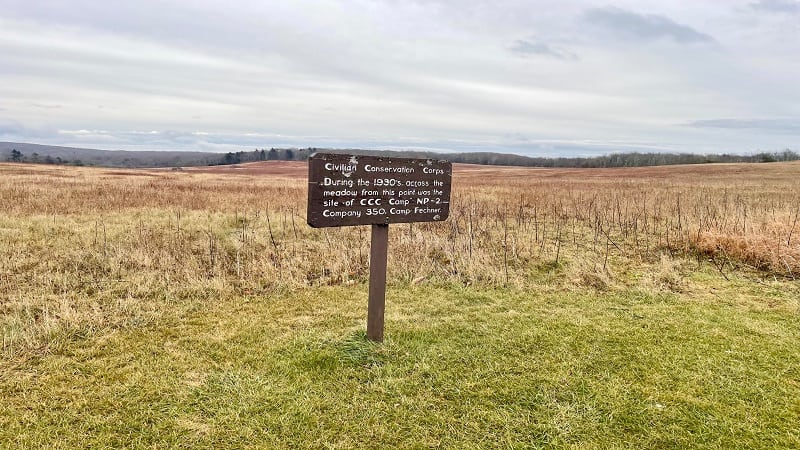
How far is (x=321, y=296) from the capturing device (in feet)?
22.6

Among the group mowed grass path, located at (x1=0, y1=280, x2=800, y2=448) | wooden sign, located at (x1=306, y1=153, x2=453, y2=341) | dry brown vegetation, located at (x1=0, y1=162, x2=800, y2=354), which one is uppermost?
wooden sign, located at (x1=306, y1=153, x2=453, y2=341)

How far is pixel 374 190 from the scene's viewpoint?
15.3 feet

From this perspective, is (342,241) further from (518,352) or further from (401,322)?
(518,352)

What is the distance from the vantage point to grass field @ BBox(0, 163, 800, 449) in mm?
3482

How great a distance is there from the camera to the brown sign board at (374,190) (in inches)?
168

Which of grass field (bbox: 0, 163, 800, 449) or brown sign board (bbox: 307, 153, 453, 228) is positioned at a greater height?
brown sign board (bbox: 307, 153, 453, 228)

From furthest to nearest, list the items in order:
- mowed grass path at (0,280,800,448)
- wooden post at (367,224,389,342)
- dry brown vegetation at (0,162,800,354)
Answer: dry brown vegetation at (0,162,800,354)
wooden post at (367,224,389,342)
mowed grass path at (0,280,800,448)

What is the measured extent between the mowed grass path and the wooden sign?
37.1 inches

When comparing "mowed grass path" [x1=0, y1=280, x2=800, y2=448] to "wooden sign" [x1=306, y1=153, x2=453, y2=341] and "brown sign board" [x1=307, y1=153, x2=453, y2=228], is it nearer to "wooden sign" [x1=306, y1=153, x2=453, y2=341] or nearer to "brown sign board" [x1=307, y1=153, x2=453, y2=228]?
"wooden sign" [x1=306, y1=153, x2=453, y2=341]

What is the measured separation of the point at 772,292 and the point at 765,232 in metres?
3.95

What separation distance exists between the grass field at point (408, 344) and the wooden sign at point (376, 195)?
0.96m

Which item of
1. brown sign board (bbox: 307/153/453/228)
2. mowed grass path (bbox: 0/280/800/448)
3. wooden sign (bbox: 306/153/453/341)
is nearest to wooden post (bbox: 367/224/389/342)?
wooden sign (bbox: 306/153/453/341)

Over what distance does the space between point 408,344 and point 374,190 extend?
6.11 feet

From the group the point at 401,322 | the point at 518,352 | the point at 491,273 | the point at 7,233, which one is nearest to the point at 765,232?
the point at 491,273
